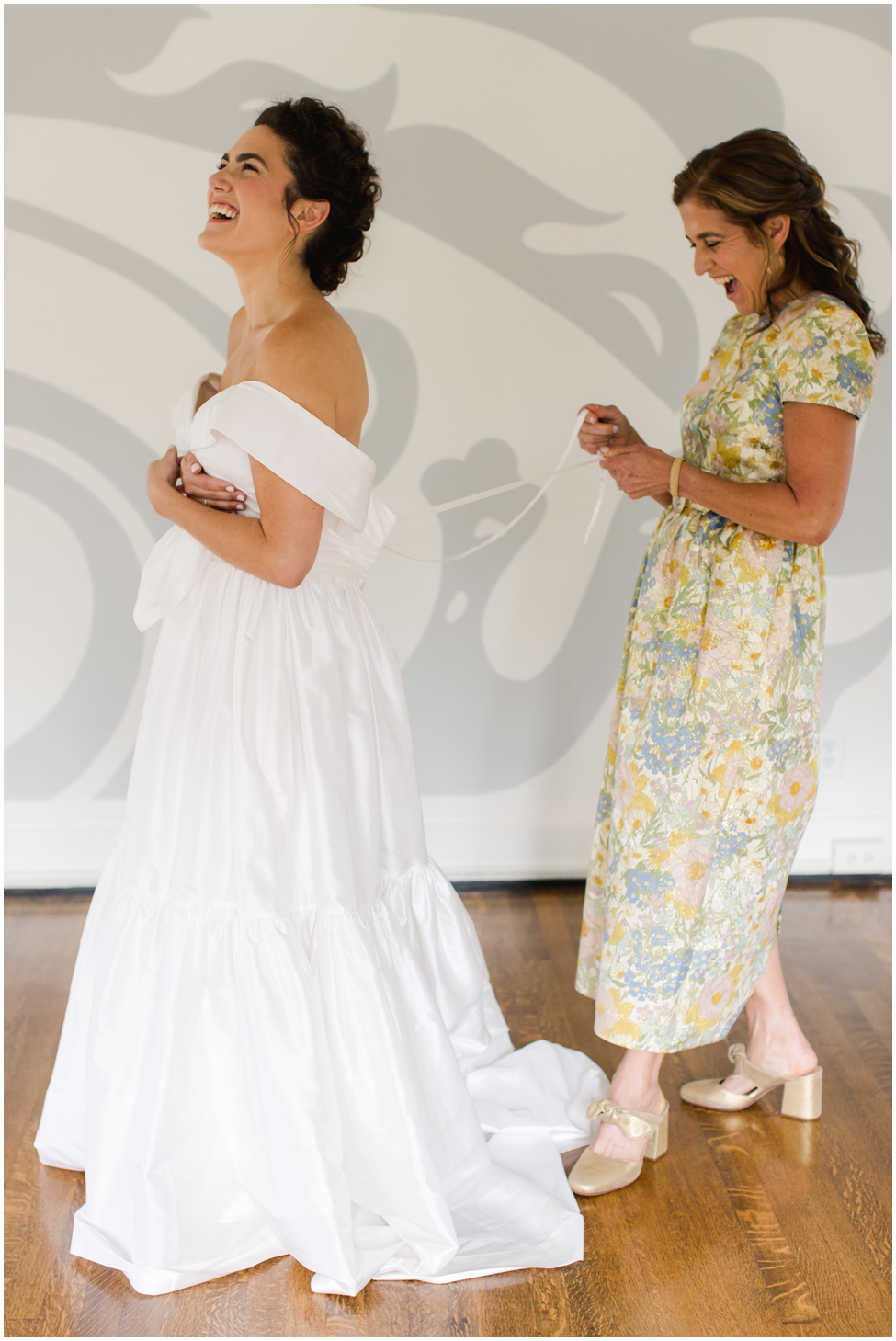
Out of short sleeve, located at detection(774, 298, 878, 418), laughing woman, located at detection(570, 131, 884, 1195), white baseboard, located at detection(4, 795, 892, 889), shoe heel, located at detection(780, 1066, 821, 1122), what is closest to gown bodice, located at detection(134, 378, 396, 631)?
laughing woman, located at detection(570, 131, 884, 1195)

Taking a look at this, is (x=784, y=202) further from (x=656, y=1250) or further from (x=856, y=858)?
(x=856, y=858)

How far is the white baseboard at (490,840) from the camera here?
3.08 m

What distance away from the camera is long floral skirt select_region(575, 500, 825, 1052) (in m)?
1.83

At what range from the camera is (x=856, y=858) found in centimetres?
328

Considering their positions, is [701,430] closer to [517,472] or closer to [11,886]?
[517,472]

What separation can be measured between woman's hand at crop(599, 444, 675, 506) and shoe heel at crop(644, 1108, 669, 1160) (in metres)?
1.12

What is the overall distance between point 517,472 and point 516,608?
1.28ft

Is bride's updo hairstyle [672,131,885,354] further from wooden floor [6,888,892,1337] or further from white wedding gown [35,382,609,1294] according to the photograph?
wooden floor [6,888,892,1337]

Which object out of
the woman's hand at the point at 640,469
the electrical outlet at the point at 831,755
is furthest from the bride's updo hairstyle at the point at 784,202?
the electrical outlet at the point at 831,755

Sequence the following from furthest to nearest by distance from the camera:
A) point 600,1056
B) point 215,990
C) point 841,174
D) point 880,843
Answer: point 880,843
point 841,174
point 600,1056
point 215,990

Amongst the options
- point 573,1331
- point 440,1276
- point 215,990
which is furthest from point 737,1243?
point 215,990

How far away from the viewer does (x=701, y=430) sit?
1.91 m

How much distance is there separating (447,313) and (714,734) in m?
1.62

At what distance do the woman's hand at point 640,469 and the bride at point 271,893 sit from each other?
→ 47 cm
